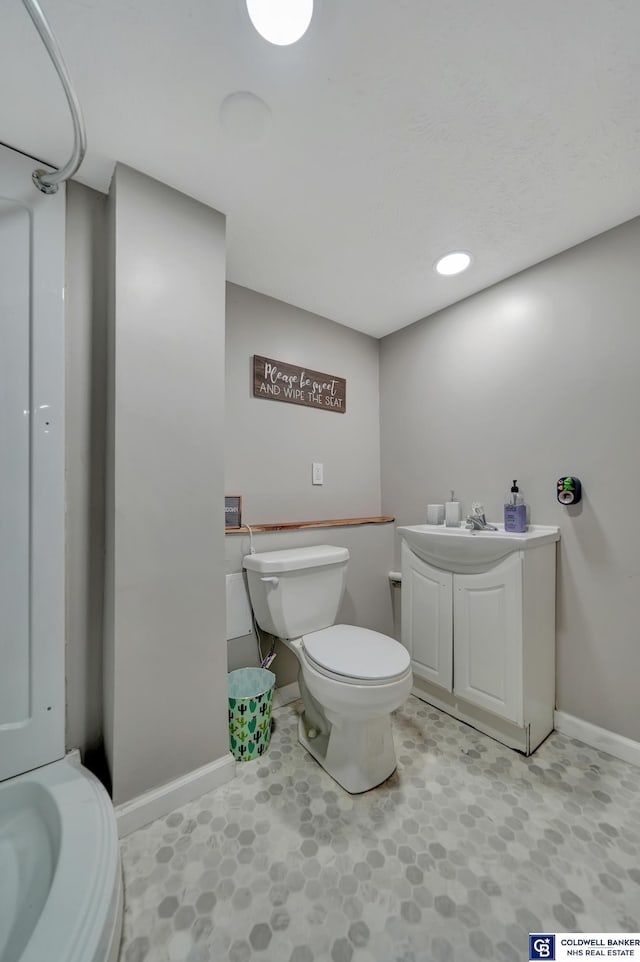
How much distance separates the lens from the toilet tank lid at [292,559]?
1487 mm

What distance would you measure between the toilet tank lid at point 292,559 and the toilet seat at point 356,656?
0.30 m

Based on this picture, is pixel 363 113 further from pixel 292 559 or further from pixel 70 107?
pixel 292 559

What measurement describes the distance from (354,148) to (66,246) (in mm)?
991

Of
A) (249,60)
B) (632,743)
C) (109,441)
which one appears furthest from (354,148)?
(632,743)

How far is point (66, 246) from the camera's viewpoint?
1.18 metres

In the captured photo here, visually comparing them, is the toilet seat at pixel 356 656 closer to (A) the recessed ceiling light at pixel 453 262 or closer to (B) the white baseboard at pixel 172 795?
(B) the white baseboard at pixel 172 795

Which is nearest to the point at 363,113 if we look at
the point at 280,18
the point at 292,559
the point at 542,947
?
the point at 280,18

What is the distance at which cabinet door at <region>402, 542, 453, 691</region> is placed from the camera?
1646mm

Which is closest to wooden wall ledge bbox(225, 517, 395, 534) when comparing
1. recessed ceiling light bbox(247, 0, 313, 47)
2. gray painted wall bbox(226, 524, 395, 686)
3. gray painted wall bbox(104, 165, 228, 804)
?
gray painted wall bbox(226, 524, 395, 686)

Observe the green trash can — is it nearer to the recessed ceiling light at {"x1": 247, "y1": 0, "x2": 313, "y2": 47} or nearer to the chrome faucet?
the chrome faucet

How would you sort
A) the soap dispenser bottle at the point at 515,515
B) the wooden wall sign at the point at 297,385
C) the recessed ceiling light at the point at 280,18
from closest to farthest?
the recessed ceiling light at the point at 280,18 < the soap dispenser bottle at the point at 515,515 < the wooden wall sign at the point at 297,385

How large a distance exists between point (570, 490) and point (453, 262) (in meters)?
1.14

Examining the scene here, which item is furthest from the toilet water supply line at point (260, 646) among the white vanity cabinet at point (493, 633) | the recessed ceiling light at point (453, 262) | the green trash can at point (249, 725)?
the recessed ceiling light at point (453, 262)

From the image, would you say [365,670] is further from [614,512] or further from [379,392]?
[379,392]
